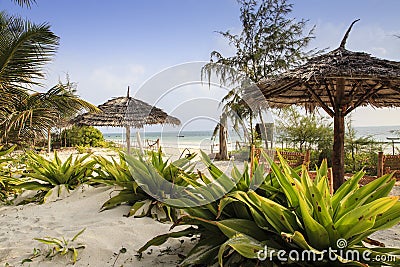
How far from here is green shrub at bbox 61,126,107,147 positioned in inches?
820

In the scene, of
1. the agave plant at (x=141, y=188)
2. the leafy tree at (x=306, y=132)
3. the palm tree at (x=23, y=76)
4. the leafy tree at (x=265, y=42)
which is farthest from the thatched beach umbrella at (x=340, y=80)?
the leafy tree at (x=265, y=42)

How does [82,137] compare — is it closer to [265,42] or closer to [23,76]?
[265,42]

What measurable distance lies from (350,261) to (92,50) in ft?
29.3

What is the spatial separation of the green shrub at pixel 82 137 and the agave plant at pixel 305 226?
1991cm

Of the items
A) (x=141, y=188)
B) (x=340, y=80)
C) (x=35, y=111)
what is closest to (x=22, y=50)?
(x=35, y=111)

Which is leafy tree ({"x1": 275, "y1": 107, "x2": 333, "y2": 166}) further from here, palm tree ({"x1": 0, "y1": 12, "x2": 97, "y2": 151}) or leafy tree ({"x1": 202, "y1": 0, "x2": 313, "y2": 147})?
palm tree ({"x1": 0, "y1": 12, "x2": 97, "y2": 151})

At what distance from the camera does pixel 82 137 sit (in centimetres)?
2111

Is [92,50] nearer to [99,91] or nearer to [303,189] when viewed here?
[99,91]

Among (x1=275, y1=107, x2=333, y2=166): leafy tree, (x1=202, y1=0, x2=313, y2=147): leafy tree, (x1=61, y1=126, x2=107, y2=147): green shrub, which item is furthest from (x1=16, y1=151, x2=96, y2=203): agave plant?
(x1=61, y1=126, x2=107, y2=147): green shrub

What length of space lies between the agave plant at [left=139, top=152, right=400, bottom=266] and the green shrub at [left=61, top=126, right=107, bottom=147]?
19.9 meters

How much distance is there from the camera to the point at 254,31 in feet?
49.9

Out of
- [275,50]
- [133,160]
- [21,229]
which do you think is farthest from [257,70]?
[21,229]

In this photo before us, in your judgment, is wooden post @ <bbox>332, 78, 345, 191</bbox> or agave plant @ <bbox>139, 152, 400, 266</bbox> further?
wooden post @ <bbox>332, 78, 345, 191</bbox>

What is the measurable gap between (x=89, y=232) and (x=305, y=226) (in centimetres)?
172
